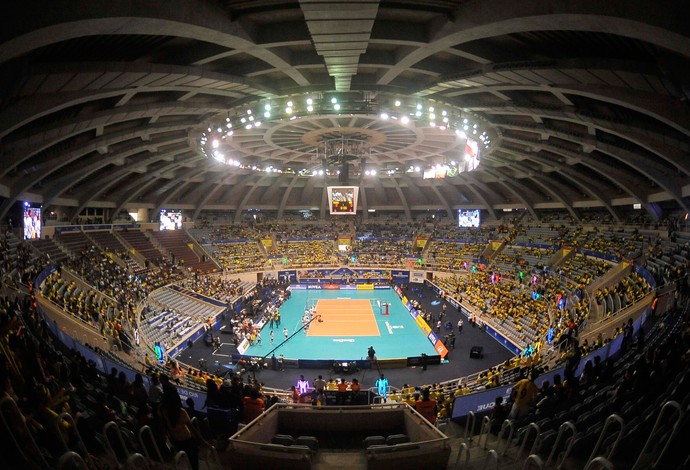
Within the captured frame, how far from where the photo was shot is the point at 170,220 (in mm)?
46312

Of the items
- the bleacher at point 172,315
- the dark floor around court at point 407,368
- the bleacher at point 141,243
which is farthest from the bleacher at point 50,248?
the dark floor around court at point 407,368

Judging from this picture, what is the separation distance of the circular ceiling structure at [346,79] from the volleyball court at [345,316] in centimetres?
1267

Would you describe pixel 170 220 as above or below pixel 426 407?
above

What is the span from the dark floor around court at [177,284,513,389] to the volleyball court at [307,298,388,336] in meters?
4.54

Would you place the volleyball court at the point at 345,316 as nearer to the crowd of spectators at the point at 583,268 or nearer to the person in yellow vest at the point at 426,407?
the crowd of spectators at the point at 583,268

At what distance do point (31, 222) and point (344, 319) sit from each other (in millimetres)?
24566

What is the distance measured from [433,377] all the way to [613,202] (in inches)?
979

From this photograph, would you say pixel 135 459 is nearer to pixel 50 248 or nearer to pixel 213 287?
pixel 50 248

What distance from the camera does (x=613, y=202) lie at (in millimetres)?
31609

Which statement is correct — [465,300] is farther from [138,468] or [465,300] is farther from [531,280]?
[138,468]

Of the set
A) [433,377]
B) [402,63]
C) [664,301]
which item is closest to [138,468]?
[402,63]

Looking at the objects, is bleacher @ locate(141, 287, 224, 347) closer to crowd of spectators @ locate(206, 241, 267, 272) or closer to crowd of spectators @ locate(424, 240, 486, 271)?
crowd of spectators @ locate(206, 241, 267, 272)

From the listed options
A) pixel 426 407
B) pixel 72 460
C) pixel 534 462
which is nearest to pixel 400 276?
pixel 426 407

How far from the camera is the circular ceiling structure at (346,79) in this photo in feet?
25.7
